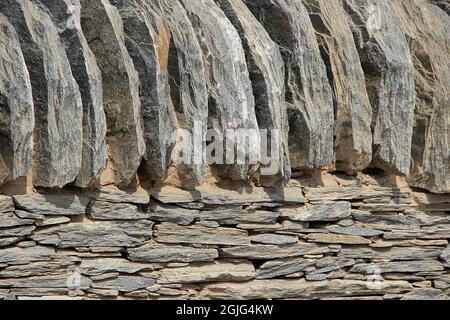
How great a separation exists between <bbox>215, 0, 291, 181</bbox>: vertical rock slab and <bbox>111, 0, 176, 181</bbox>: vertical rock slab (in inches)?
24.7

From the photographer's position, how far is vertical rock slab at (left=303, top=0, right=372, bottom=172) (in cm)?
850

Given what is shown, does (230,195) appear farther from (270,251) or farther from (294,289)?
(294,289)

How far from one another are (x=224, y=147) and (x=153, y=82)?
2.07 feet

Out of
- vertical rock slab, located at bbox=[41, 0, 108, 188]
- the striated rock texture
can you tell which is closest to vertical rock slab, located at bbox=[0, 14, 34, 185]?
the striated rock texture

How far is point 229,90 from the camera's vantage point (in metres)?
7.93

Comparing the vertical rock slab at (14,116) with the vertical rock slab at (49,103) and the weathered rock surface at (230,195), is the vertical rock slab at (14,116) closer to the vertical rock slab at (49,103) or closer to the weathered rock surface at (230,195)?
the vertical rock slab at (49,103)

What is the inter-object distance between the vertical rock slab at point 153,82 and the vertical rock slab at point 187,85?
0.11 feet

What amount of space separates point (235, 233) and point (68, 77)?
1.60 m

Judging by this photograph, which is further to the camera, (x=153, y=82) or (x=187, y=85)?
(x=187, y=85)

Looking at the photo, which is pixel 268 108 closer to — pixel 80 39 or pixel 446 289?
pixel 80 39

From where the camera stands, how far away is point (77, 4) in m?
7.45

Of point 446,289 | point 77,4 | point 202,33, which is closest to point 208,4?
point 202,33

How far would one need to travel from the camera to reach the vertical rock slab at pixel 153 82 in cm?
760

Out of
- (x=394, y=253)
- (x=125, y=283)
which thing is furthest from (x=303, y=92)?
(x=125, y=283)
